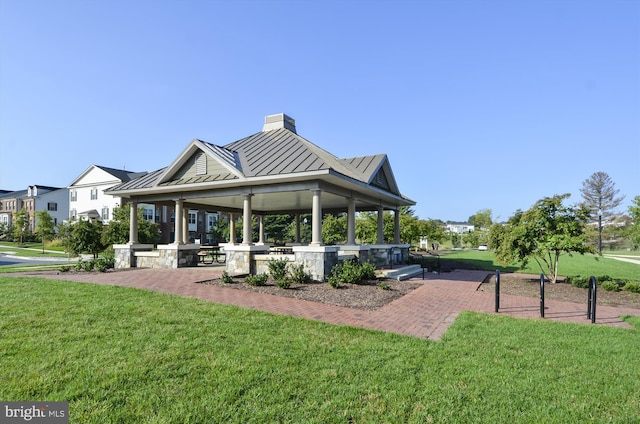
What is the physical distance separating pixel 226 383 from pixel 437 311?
5.76 metres

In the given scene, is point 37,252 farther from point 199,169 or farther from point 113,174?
point 199,169

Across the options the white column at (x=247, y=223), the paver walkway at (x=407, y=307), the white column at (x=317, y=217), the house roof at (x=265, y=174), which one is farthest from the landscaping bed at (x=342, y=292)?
the house roof at (x=265, y=174)

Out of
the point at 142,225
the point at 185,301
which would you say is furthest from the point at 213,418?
the point at 142,225

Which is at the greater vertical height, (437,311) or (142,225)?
(142,225)

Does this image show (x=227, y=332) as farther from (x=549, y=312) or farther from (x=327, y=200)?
(x=327, y=200)

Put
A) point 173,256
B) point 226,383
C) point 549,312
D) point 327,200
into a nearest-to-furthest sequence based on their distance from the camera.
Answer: point 226,383 < point 549,312 < point 173,256 < point 327,200

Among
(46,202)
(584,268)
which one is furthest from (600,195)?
(46,202)

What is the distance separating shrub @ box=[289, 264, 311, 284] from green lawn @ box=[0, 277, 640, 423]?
14.7 feet

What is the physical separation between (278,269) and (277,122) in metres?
9.63

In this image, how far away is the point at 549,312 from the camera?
8.56m

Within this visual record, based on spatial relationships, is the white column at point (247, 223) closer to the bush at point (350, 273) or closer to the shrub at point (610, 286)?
the bush at point (350, 273)

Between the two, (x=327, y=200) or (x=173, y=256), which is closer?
(x=173, y=256)

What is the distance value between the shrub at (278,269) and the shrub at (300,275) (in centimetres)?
32

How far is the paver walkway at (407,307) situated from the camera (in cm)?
709
